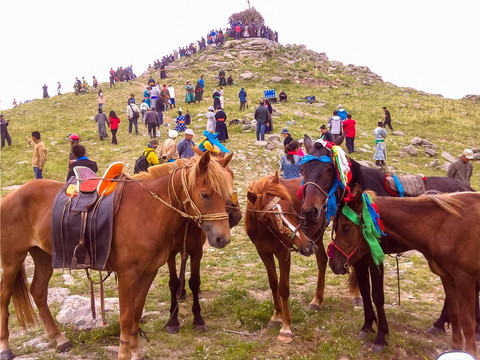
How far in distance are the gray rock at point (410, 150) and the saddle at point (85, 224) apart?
1871 cm

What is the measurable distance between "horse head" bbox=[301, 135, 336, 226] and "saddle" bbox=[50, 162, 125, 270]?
2.41m

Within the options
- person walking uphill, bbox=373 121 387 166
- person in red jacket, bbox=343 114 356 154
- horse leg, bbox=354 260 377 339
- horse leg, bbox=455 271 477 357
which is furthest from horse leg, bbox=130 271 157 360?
person in red jacket, bbox=343 114 356 154

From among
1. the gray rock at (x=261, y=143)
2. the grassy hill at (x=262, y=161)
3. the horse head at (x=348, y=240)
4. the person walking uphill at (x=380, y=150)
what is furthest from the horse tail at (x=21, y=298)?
the person walking uphill at (x=380, y=150)

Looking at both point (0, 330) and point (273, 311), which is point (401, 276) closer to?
point (273, 311)

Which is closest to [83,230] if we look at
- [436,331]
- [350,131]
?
[436,331]

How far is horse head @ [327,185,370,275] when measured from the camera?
14.6 ft

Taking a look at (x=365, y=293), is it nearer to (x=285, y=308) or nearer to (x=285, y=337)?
(x=285, y=308)

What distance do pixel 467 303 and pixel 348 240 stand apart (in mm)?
1488

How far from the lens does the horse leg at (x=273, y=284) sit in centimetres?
532

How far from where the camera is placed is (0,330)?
4.75 metres

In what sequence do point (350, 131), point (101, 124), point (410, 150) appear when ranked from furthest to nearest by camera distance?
point (101, 124) < point (410, 150) < point (350, 131)

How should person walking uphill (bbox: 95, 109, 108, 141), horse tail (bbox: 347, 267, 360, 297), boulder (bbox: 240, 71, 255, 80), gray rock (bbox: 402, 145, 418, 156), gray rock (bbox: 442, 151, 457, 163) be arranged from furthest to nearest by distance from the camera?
boulder (bbox: 240, 71, 255, 80), person walking uphill (bbox: 95, 109, 108, 141), gray rock (bbox: 402, 145, 418, 156), gray rock (bbox: 442, 151, 457, 163), horse tail (bbox: 347, 267, 360, 297)

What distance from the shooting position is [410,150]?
19641 millimetres

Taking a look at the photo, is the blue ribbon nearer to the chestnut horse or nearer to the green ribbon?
the chestnut horse
